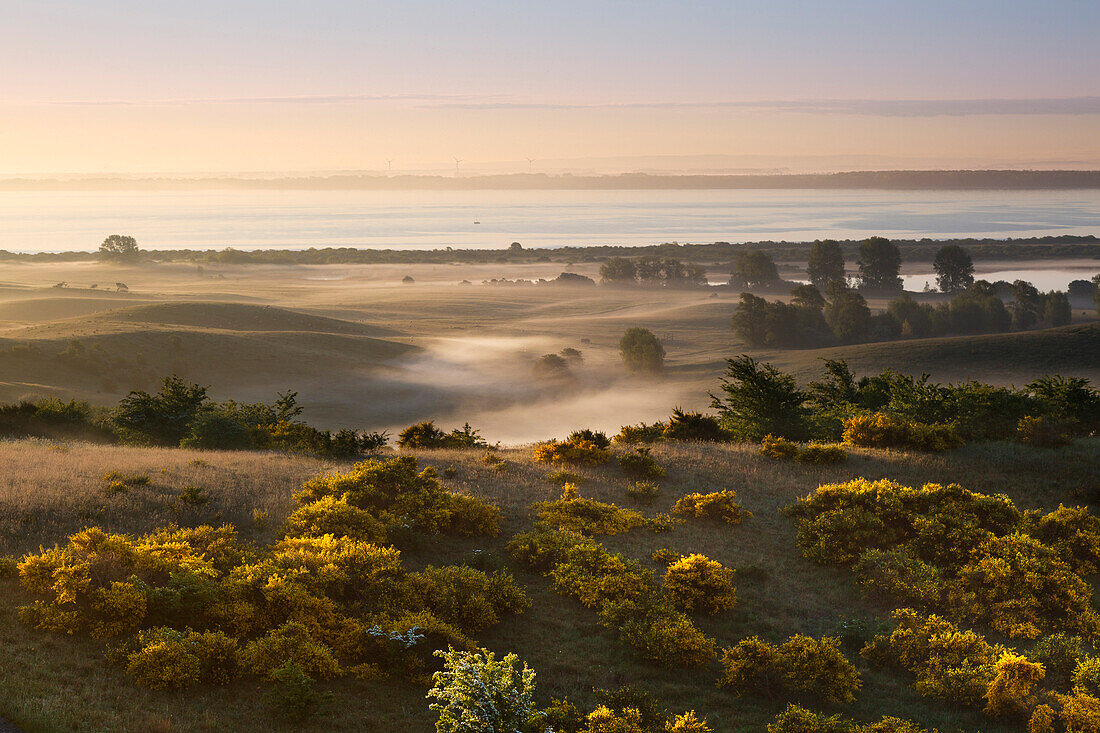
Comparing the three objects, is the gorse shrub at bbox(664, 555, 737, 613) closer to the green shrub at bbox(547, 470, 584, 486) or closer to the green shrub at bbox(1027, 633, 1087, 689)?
the green shrub at bbox(1027, 633, 1087, 689)

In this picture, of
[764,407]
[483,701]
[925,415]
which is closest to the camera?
[483,701]

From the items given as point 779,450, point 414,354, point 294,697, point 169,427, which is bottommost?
point 414,354

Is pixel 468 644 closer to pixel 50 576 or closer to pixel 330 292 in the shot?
pixel 50 576

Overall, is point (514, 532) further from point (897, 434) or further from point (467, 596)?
point (897, 434)

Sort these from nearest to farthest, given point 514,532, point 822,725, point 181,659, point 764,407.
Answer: point 181,659 < point 822,725 < point 514,532 < point 764,407

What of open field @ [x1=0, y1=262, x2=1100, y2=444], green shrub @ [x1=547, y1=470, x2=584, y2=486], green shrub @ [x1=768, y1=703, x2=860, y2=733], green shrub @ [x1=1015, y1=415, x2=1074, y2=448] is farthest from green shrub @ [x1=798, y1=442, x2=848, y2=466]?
open field @ [x1=0, y1=262, x2=1100, y2=444]

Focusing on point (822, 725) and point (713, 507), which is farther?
point (713, 507)

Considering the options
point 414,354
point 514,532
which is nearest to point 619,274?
point 414,354

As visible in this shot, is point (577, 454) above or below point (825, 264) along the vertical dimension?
below
